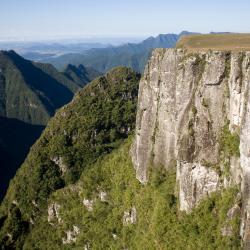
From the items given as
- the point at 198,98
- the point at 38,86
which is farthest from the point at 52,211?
the point at 38,86

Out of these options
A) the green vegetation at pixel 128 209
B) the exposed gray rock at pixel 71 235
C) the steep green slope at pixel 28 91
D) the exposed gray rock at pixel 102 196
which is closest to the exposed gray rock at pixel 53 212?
the green vegetation at pixel 128 209

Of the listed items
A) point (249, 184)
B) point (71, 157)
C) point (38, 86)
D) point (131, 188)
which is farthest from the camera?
point (38, 86)

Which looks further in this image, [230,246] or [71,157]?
[71,157]

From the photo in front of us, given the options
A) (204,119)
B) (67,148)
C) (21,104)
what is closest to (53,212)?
(67,148)

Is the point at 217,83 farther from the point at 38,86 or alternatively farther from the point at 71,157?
the point at 38,86

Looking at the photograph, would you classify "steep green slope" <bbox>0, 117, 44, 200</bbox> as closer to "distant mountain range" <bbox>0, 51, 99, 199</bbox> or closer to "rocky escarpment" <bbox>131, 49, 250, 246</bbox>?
"distant mountain range" <bbox>0, 51, 99, 199</bbox>

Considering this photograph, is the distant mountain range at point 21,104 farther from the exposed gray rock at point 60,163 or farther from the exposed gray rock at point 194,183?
the exposed gray rock at point 194,183
